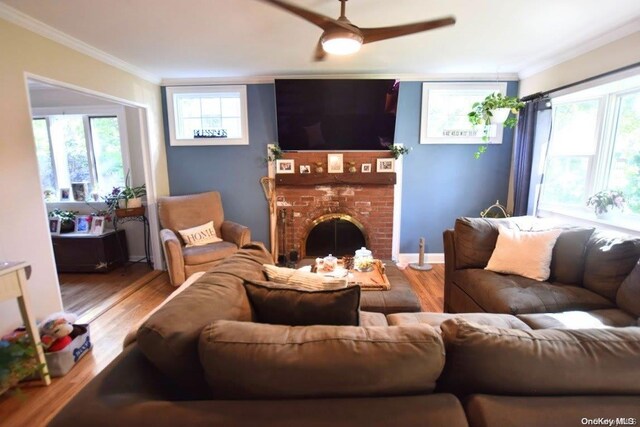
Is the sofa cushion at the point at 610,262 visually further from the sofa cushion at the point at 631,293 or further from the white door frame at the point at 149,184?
the white door frame at the point at 149,184

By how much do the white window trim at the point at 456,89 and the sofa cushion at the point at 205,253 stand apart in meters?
2.73

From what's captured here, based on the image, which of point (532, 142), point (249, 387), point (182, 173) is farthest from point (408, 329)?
point (182, 173)

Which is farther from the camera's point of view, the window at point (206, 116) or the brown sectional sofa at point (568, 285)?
the window at point (206, 116)

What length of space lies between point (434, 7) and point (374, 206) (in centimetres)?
223

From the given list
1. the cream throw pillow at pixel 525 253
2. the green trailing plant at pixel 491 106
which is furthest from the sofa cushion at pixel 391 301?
the green trailing plant at pixel 491 106

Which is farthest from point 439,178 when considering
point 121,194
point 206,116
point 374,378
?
point 121,194

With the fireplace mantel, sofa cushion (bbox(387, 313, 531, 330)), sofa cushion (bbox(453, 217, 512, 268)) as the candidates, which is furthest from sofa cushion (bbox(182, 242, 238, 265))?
sofa cushion (bbox(453, 217, 512, 268))

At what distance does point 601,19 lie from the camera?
2238 millimetres

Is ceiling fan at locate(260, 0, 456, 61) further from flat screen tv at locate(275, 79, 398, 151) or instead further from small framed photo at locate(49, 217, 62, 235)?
small framed photo at locate(49, 217, 62, 235)

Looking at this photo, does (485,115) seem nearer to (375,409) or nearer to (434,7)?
(434,7)

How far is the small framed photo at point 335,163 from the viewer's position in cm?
375

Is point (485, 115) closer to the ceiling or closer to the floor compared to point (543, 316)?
closer to the ceiling

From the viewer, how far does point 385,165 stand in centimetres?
378

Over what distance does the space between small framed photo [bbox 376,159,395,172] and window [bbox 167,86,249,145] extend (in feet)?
5.62
